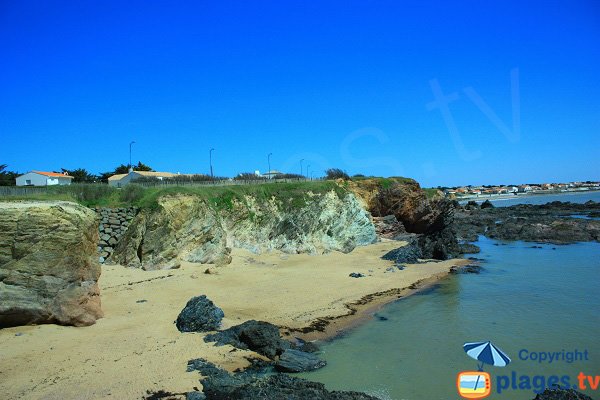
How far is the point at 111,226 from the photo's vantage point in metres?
→ 21.5

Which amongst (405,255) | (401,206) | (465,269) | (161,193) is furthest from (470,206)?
(161,193)

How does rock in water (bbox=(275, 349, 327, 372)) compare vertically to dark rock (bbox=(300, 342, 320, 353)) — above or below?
above

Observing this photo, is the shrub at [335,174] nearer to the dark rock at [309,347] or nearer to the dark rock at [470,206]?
the dark rock at [309,347]

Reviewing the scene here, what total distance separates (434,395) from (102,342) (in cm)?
958

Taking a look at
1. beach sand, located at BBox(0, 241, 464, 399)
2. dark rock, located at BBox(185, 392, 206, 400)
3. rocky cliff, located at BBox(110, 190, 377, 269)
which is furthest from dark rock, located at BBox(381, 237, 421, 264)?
dark rock, located at BBox(185, 392, 206, 400)

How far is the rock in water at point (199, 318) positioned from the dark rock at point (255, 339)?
706 millimetres

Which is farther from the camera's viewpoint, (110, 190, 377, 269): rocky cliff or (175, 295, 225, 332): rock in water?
(110, 190, 377, 269): rocky cliff

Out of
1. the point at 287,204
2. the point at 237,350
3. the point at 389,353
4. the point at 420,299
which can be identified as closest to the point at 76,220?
the point at 237,350

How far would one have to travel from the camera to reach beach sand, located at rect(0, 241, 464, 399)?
988 centimetres

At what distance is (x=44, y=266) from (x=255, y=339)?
7026 mm

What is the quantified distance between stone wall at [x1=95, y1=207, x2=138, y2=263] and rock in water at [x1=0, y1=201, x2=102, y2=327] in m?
7.79

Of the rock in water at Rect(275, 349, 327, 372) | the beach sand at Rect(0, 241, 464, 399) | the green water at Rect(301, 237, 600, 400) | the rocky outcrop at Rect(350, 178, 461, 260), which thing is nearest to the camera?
the beach sand at Rect(0, 241, 464, 399)

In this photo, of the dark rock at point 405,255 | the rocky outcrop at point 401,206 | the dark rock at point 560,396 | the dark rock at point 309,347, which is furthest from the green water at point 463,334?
the rocky outcrop at point 401,206

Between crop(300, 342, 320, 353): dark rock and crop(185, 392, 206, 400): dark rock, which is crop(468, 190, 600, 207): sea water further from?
crop(185, 392, 206, 400): dark rock
